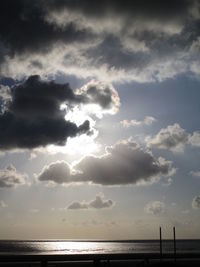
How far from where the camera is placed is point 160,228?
34.5 m
